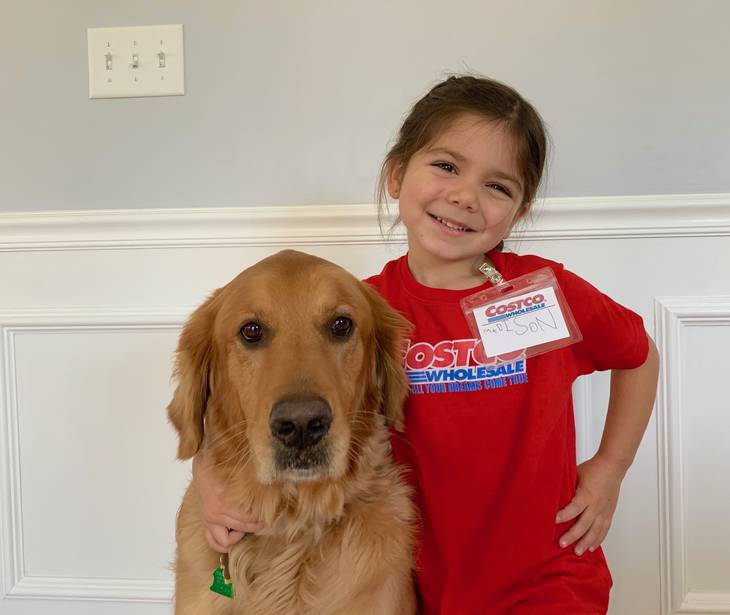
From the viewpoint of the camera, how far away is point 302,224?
5.20ft

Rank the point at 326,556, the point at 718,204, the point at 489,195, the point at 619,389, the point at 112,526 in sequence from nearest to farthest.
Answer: the point at 326,556 < the point at 489,195 < the point at 619,389 < the point at 718,204 < the point at 112,526

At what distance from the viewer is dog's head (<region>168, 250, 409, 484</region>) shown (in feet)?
3.12

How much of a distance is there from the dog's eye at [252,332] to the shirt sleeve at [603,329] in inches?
23.5

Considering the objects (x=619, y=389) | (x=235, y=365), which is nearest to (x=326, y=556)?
(x=235, y=365)

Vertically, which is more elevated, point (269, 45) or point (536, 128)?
point (269, 45)

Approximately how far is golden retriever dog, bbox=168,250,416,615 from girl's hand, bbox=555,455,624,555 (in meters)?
0.36

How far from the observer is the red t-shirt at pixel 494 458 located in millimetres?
1219

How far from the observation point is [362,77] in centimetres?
156

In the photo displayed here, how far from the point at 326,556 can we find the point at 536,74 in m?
1.18

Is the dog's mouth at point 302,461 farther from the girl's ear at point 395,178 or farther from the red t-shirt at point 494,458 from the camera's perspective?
the girl's ear at point 395,178

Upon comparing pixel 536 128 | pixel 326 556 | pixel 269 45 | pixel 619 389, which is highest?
pixel 269 45

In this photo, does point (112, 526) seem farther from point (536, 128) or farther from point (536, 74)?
point (536, 74)

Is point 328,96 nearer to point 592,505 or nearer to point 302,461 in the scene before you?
point 302,461

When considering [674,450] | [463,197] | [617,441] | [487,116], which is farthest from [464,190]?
[674,450]
